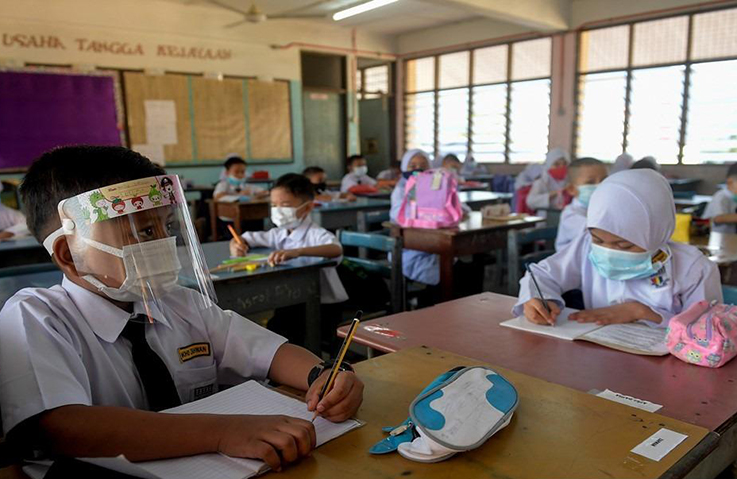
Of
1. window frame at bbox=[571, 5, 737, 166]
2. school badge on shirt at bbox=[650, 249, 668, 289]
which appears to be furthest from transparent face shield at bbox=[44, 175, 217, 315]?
window frame at bbox=[571, 5, 737, 166]

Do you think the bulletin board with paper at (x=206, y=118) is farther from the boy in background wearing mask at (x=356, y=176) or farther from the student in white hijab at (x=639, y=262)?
the student in white hijab at (x=639, y=262)

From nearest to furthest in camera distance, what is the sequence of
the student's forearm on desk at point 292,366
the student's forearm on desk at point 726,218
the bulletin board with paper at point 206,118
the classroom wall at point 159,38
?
the student's forearm on desk at point 292,366 → the student's forearm on desk at point 726,218 → the classroom wall at point 159,38 → the bulletin board with paper at point 206,118

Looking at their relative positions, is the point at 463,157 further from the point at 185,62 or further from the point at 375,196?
the point at 185,62

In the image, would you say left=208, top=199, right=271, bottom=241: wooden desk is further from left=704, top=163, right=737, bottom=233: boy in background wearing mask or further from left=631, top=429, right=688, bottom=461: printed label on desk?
left=631, top=429, right=688, bottom=461: printed label on desk

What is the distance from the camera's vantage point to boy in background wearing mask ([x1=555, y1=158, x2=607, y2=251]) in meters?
3.00

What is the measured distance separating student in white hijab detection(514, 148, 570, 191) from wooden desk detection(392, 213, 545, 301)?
7.12 feet

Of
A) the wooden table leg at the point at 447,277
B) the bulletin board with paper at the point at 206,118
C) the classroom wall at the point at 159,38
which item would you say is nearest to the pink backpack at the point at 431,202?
the wooden table leg at the point at 447,277

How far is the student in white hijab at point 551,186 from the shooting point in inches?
194

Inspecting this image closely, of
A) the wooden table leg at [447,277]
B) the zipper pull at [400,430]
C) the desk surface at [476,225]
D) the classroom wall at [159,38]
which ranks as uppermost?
the classroom wall at [159,38]

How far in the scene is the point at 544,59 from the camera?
8.15 meters

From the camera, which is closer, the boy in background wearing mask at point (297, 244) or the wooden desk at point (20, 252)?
the boy in background wearing mask at point (297, 244)

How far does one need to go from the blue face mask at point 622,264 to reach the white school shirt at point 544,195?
10.3 ft

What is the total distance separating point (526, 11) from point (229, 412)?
7319 millimetres

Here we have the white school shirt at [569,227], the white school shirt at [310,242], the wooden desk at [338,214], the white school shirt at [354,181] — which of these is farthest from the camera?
the white school shirt at [354,181]
